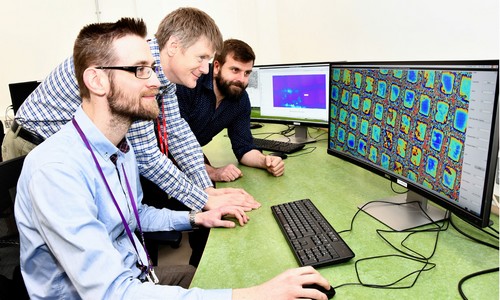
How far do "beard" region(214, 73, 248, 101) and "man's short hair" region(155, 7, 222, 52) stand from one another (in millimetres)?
258

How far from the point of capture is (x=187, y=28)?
5.27 feet

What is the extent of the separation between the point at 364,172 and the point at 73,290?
46.2 inches

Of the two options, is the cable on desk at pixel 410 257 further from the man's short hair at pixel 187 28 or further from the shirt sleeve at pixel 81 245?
the man's short hair at pixel 187 28

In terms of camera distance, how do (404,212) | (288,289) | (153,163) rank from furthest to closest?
(153,163) → (404,212) → (288,289)

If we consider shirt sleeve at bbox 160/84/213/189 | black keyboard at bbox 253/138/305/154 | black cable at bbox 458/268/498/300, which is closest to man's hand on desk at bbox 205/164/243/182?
shirt sleeve at bbox 160/84/213/189

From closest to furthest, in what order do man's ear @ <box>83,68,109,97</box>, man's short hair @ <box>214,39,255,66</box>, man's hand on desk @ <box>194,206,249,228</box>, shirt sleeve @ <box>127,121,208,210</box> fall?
man's ear @ <box>83,68,109,97</box>
man's hand on desk @ <box>194,206,249,228</box>
shirt sleeve @ <box>127,121,208,210</box>
man's short hair @ <box>214,39,255,66</box>

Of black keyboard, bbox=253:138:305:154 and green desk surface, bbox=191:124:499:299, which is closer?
green desk surface, bbox=191:124:499:299

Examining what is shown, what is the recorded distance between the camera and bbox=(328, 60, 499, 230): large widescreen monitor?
0.82 meters

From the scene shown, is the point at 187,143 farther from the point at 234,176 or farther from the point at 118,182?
the point at 118,182

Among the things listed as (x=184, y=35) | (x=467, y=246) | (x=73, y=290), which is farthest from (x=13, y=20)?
(x=467, y=246)

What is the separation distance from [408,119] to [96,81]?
905 mm

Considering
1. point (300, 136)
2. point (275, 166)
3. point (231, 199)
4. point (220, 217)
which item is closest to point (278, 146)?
point (300, 136)

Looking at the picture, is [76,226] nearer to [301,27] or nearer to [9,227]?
[9,227]

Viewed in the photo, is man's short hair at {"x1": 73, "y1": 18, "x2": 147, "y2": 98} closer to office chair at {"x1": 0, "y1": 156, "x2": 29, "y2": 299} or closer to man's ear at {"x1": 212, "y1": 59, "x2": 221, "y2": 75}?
office chair at {"x1": 0, "y1": 156, "x2": 29, "y2": 299}
